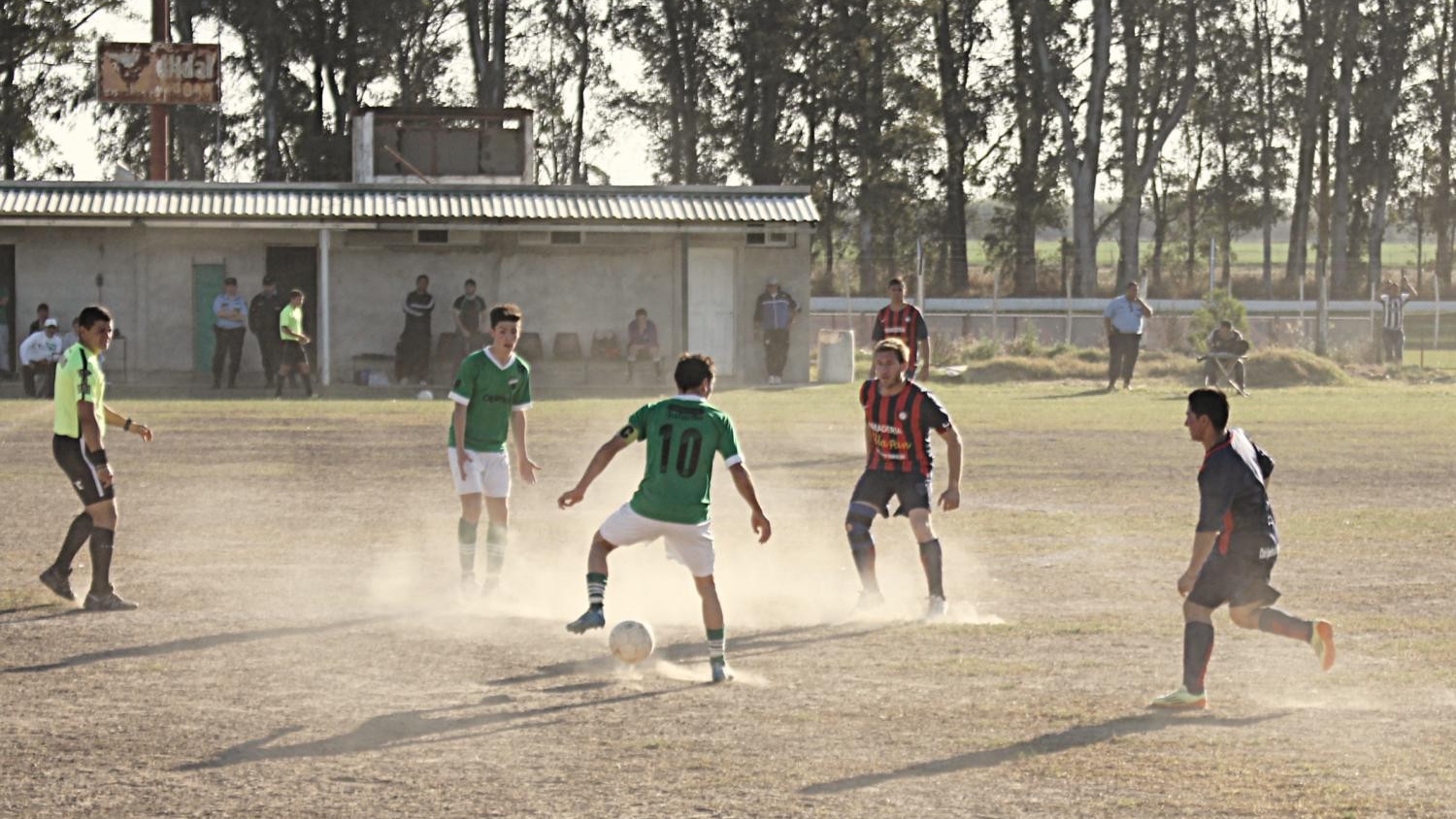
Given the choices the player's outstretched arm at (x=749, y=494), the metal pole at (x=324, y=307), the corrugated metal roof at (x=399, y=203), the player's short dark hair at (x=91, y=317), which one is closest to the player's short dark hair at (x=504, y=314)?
the player's short dark hair at (x=91, y=317)

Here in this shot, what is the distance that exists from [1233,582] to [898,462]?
308cm

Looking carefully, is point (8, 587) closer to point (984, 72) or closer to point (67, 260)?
point (67, 260)

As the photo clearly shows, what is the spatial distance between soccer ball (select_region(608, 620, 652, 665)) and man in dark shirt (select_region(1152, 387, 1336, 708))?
7.83 ft

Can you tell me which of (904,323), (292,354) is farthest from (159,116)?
(904,323)

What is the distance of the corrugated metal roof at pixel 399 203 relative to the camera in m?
34.1

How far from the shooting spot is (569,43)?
65750mm

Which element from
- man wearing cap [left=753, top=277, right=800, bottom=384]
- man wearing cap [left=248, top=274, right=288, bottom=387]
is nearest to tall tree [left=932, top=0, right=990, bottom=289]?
man wearing cap [left=753, top=277, right=800, bottom=384]

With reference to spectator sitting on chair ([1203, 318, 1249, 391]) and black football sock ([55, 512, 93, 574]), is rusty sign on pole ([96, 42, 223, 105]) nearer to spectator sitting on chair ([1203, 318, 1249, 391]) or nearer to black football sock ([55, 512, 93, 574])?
spectator sitting on chair ([1203, 318, 1249, 391])

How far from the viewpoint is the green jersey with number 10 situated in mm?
9531

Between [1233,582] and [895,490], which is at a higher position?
[895,490]

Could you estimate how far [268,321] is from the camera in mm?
32656

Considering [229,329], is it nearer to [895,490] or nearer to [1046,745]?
[895,490]

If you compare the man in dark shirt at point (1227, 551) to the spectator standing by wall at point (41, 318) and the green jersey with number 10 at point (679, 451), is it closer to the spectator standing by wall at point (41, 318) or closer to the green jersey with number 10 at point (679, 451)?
the green jersey with number 10 at point (679, 451)

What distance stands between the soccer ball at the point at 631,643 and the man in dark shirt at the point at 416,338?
23.7 meters
